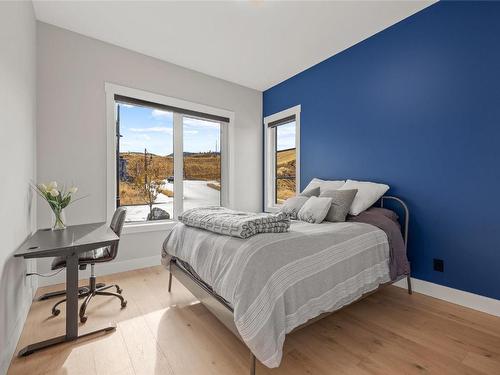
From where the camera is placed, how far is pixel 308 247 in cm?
167

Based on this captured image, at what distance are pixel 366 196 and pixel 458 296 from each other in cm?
119

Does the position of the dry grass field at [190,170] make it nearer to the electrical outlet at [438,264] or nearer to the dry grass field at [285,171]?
the dry grass field at [285,171]

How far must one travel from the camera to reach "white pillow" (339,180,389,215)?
2.58 m

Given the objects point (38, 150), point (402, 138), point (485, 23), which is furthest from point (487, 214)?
point (38, 150)

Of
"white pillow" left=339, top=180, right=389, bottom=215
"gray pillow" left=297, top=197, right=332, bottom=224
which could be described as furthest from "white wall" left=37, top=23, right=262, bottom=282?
"white pillow" left=339, top=180, right=389, bottom=215

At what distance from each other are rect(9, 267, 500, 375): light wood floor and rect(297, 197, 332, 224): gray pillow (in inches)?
33.6

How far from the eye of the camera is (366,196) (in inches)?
104

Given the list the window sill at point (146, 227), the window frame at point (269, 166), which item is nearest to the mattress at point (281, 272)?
the window sill at point (146, 227)

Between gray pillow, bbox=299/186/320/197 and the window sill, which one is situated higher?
gray pillow, bbox=299/186/320/197

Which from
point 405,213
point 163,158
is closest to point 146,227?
point 163,158

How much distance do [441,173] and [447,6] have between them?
61.9 inches

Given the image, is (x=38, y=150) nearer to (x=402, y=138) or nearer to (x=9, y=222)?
(x=9, y=222)

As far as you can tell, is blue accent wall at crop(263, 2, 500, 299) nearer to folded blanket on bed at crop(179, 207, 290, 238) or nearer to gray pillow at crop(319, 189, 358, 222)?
gray pillow at crop(319, 189, 358, 222)

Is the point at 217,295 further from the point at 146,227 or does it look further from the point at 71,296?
the point at 146,227
